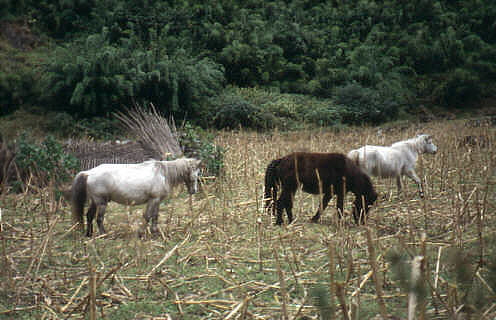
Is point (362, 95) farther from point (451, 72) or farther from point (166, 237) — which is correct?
point (166, 237)

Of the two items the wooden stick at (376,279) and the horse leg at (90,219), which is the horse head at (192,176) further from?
the wooden stick at (376,279)

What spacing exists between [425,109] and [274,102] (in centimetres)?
830

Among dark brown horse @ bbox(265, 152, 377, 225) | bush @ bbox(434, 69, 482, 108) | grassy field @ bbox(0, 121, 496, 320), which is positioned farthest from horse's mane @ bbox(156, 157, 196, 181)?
bush @ bbox(434, 69, 482, 108)

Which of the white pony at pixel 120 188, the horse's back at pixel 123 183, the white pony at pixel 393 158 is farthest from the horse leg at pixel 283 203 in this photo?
the white pony at pixel 393 158

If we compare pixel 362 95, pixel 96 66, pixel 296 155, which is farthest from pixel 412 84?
pixel 296 155

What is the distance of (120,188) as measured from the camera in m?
5.13

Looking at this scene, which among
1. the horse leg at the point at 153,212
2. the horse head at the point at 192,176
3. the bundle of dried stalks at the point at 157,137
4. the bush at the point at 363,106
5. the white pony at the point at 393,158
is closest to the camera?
the horse leg at the point at 153,212

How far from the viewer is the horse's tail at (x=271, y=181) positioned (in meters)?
5.59

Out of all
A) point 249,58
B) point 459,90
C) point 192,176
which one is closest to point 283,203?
point 192,176

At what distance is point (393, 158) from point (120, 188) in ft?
14.5

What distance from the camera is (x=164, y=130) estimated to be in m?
8.48

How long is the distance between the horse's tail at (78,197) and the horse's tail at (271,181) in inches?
87.5

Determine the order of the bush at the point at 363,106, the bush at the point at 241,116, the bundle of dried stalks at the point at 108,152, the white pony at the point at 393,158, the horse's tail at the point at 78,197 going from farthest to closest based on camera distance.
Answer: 1. the bush at the point at 363,106
2. the bush at the point at 241,116
3. the bundle of dried stalks at the point at 108,152
4. the white pony at the point at 393,158
5. the horse's tail at the point at 78,197

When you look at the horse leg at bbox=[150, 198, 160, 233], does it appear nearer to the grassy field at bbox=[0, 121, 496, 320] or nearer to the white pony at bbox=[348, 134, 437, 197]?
the grassy field at bbox=[0, 121, 496, 320]
